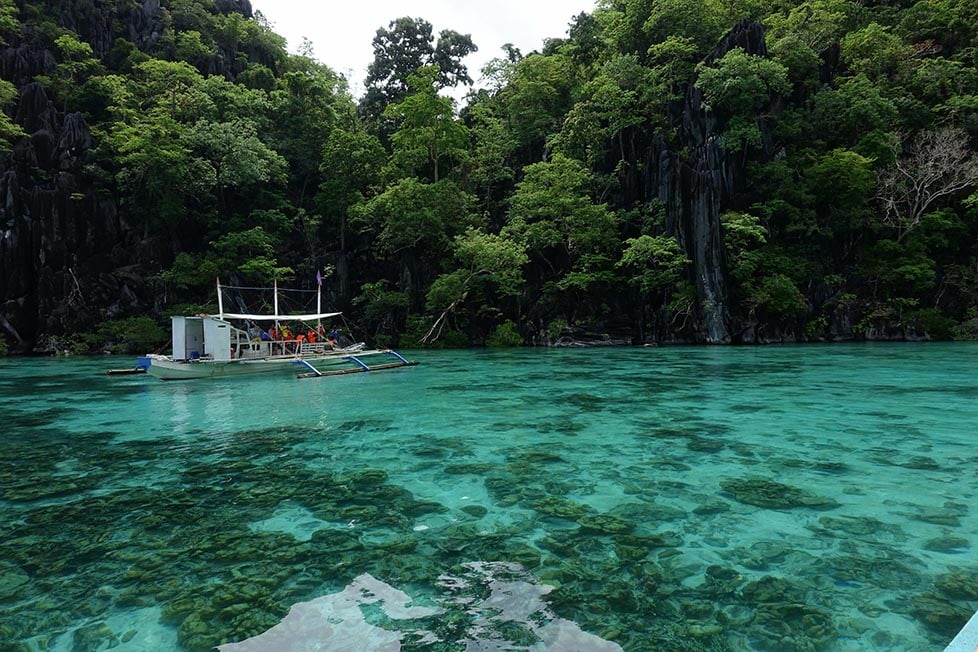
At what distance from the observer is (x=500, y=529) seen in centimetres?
424

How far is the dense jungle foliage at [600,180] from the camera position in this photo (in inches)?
1067

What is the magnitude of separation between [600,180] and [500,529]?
30226mm

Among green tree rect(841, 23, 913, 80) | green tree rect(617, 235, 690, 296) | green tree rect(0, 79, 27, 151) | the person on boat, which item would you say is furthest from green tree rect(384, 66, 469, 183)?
green tree rect(841, 23, 913, 80)

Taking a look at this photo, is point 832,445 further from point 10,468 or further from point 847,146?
point 847,146

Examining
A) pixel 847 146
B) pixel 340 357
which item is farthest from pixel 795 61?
pixel 340 357

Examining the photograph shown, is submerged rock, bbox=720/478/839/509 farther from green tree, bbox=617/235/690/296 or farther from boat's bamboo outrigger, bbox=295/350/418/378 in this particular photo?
green tree, bbox=617/235/690/296

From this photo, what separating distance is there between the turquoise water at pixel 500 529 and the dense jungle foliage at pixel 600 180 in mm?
19997

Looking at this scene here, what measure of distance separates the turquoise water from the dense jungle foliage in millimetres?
19997

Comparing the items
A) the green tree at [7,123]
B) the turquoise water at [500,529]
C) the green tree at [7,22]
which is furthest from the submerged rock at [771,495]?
the green tree at [7,22]

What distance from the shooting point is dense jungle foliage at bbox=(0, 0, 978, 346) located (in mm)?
27109

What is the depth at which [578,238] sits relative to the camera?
2861 cm

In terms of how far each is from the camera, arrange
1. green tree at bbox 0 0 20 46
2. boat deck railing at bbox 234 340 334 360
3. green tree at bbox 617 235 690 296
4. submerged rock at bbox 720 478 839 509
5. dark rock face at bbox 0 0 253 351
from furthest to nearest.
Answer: green tree at bbox 0 0 20 46 < dark rock face at bbox 0 0 253 351 < green tree at bbox 617 235 690 296 < boat deck railing at bbox 234 340 334 360 < submerged rock at bbox 720 478 839 509

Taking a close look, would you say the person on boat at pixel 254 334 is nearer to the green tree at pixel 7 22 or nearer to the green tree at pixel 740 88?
the green tree at pixel 740 88

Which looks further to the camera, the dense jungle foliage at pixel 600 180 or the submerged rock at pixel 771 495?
the dense jungle foliage at pixel 600 180
